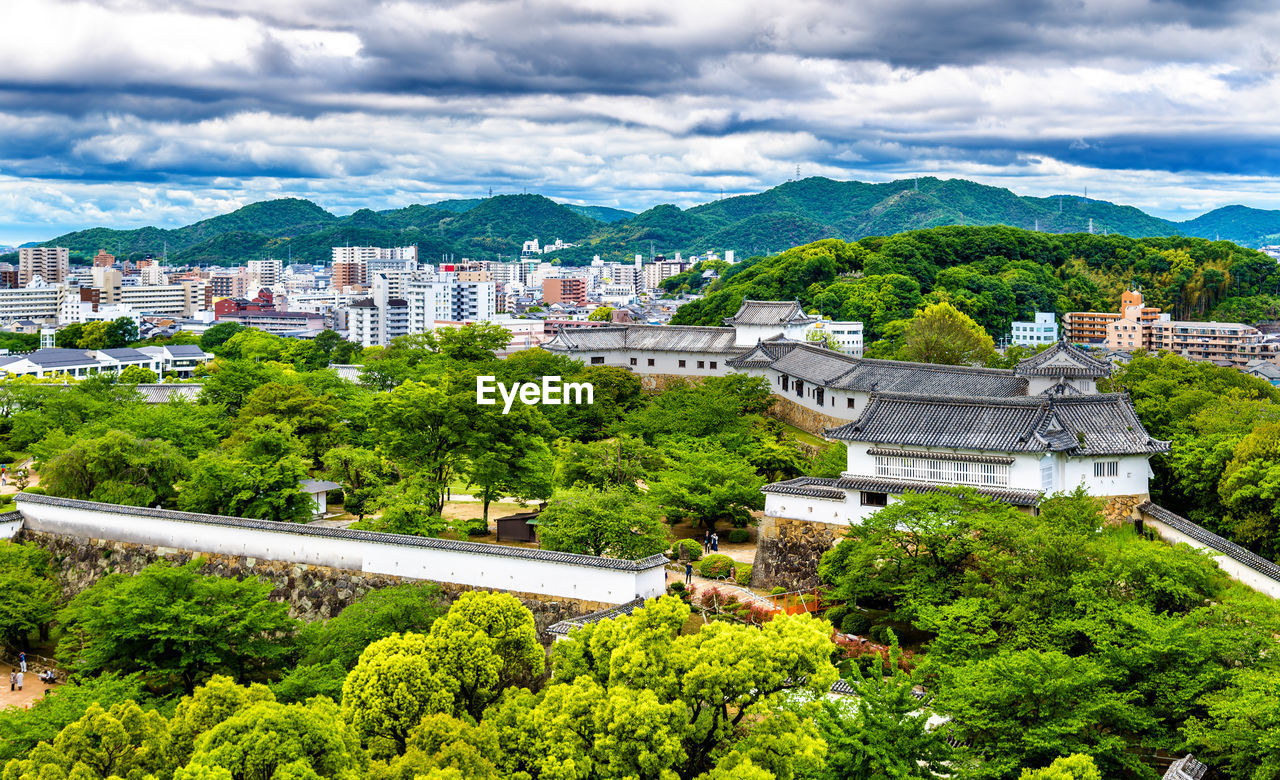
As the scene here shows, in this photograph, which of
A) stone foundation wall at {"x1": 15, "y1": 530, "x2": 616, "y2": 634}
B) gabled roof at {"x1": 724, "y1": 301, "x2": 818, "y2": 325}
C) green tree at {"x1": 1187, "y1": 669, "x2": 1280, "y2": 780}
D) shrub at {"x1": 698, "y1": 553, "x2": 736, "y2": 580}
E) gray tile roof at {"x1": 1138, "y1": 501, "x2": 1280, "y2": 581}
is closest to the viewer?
green tree at {"x1": 1187, "y1": 669, "x2": 1280, "y2": 780}

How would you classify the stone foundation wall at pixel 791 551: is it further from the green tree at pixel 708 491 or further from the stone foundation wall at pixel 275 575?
the stone foundation wall at pixel 275 575

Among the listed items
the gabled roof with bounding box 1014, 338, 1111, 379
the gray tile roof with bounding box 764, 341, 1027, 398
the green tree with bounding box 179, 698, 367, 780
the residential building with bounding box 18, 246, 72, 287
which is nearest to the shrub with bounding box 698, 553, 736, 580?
the gray tile roof with bounding box 764, 341, 1027, 398

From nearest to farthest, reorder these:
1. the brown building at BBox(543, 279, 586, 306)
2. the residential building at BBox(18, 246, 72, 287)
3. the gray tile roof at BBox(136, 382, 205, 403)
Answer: the gray tile roof at BBox(136, 382, 205, 403)
the residential building at BBox(18, 246, 72, 287)
the brown building at BBox(543, 279, 586, 306)

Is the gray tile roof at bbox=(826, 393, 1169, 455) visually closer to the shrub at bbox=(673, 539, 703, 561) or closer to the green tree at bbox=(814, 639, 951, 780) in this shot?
the shrub at bbox=(673, 539, 703, 561)

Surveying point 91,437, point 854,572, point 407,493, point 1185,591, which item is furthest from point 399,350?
point 1185,591

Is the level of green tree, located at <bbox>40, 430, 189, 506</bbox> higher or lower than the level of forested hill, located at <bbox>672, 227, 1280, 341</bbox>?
lower

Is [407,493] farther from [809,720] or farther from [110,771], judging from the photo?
[809,720]

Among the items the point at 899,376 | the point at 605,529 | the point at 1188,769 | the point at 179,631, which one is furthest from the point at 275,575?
the point at 899,376

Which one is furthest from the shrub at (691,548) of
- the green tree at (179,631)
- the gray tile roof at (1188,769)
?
the gray tile roof at (1188,769)
